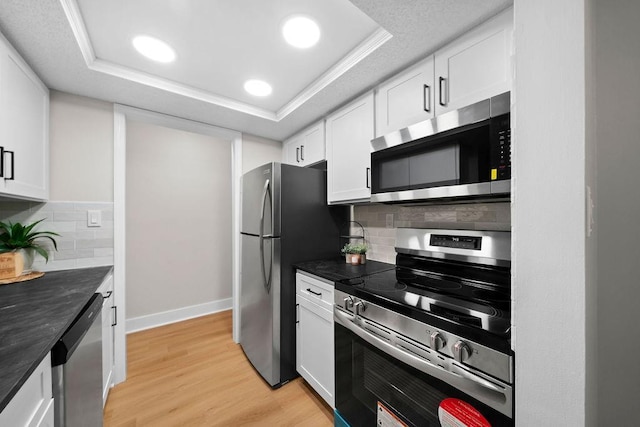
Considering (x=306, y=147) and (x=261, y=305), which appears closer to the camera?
(x=261, y=305)

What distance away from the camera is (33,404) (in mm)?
705

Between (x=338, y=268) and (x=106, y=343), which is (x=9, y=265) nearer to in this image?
(x=106, y=343)

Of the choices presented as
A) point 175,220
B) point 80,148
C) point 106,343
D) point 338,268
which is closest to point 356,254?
point 338,268

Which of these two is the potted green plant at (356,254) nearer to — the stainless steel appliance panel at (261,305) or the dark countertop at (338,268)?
the dark countertop at (338,268)

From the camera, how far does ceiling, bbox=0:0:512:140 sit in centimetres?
118

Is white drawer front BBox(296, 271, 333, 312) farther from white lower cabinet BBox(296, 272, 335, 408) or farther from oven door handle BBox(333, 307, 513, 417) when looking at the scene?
oven door handle BBox(333, 307, 513, 417)

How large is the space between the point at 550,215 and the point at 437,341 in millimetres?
582

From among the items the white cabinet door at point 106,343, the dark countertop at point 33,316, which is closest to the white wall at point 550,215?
the dark countertop at point 33,316

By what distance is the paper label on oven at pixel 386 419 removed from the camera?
108cm

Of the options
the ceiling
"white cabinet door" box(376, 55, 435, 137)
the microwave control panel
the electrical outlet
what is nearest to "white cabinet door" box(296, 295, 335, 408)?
the electrical outlet

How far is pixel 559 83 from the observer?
24.2 inches

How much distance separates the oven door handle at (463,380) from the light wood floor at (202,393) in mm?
864

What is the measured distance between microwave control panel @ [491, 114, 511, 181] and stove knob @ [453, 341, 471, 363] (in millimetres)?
704

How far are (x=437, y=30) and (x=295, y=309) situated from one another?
1.99 meters
